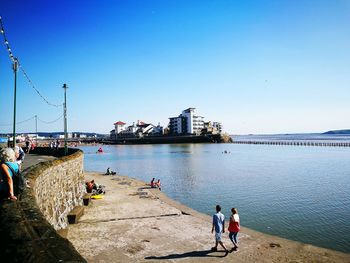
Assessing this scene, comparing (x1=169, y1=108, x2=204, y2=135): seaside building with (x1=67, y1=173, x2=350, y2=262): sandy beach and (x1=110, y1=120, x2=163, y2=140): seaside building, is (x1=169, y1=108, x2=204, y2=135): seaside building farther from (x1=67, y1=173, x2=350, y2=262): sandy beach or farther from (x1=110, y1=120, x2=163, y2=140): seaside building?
(x1=67, y1=173, x2=350, y2=262): sandy beach

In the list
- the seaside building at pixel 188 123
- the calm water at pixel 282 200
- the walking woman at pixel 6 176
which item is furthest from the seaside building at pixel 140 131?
the walking woman at pixel 6 176

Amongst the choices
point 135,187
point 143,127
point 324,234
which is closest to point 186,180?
point 135,187

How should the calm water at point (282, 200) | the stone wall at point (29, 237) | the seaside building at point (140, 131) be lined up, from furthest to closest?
1. the seaside building at point (140, 131)
2. the calm water at point (282, 200)
3. the stone wall at point (29, 237)

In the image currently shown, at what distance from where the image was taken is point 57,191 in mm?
14648

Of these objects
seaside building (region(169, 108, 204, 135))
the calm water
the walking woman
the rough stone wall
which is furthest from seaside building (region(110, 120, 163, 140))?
the walking woman

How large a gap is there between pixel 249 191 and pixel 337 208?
9157 mm

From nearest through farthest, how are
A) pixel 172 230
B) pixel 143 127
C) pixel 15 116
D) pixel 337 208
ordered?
pixel 172 230, pixel 15 116, pixel 337 208, pixel 143 127

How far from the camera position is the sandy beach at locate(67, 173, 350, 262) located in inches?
494

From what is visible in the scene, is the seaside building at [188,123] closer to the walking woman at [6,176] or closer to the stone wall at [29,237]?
the walking woman at [6,176]

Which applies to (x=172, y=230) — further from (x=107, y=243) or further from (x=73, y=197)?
(x=73, y=197)

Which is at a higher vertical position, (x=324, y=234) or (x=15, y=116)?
(x=15, y=116)

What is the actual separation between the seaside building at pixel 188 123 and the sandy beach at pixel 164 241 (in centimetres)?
13956

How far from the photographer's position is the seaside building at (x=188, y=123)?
160 meters

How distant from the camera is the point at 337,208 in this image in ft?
78.9
